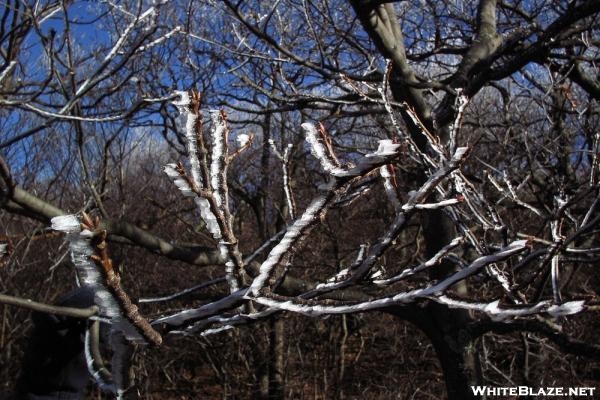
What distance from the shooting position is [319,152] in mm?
986

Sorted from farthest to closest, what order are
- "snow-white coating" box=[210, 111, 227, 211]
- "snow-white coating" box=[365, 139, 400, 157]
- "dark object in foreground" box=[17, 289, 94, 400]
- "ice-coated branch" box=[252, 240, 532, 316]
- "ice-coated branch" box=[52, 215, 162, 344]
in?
"dark object in foreground" box=[17, 289, 94, 400], "snow-white coating" box=[210, 111, 227, 211], "ice-coated branch" box=[252, 240, 532, 316], "snow-white coating" box=[365, 139, 400, 157], "ice-coated branch" box=[52, 215, 162, 344]

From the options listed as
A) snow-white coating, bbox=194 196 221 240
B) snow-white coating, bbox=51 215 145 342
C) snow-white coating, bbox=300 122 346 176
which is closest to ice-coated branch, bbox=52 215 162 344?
snow-white coating, bbox=51 215 145 342

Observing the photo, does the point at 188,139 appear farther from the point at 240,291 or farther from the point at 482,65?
the point at 482,65

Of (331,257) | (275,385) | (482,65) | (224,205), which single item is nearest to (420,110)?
(482,65)

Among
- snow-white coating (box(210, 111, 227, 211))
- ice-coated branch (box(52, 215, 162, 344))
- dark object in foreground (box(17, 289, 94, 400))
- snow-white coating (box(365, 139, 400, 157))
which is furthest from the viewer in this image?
dark object in foreground (box(17, 289, 94, 400))

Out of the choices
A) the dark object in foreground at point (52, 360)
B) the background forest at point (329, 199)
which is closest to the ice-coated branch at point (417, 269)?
the background forest at point (329, 199)

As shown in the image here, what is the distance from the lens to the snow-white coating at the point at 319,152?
92 centimetres

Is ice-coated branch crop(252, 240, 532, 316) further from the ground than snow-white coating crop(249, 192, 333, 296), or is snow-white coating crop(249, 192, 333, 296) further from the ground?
snow-white coating crop(249, 192, 333, 296)

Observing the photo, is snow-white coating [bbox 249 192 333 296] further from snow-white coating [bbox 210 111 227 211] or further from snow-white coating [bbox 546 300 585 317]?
snow-white coating [bbox 546 300 585 317]

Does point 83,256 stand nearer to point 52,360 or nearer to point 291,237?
point 291,237

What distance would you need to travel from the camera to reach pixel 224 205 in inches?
42.9

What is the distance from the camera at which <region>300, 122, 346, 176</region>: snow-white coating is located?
3.01ft

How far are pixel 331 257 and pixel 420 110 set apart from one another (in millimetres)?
3999

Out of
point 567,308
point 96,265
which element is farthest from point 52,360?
point 567,308
